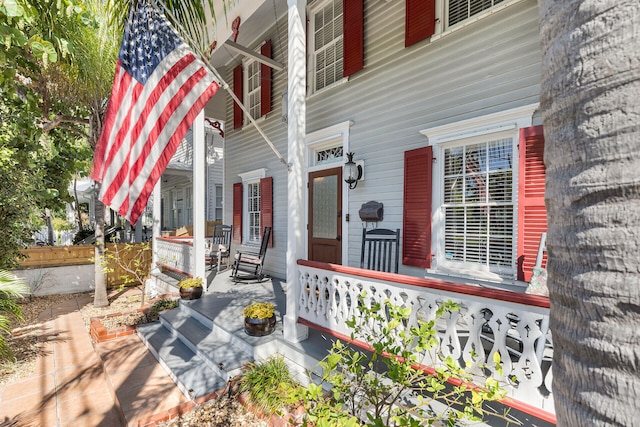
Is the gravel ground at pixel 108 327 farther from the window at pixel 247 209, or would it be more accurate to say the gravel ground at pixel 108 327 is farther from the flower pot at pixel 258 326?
the window at pixel 247 209

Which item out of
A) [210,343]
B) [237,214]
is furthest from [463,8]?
[237,214]

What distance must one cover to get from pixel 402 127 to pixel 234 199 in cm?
486

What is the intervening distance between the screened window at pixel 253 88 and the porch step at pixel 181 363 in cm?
488

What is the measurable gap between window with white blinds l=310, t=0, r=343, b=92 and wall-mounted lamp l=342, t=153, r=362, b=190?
1.54 meters

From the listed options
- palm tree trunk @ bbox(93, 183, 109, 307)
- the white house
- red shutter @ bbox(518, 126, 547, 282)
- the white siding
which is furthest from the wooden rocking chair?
red shutter @ bbox(518, 126, 547, 282)

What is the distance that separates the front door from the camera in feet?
16.9

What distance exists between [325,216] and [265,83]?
10.7 ft

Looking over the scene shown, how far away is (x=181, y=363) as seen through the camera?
338 centimetres

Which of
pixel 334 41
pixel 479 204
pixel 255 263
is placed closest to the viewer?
pixel 479 204

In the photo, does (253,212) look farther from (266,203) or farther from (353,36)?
(353,36)

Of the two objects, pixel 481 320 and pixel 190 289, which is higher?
pixel 481 320

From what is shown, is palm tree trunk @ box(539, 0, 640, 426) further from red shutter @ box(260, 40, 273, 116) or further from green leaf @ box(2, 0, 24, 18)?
red shutter @ box(260, 40, 273, 116)

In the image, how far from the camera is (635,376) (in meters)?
0.44

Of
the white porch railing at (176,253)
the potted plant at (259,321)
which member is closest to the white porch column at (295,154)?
the potted plant at (259,321)
